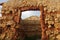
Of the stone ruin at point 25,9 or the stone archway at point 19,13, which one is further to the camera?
the stone archway at point 19,13

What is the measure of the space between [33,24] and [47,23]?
131 inches

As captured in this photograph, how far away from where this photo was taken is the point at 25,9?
16.5 meters

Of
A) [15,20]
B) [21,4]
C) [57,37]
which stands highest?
[21,4]

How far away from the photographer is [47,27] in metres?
15.9

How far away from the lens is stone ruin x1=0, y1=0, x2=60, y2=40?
1561cm

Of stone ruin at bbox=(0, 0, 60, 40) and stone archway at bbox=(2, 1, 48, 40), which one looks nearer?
stone ruin at bbox=(0, 0, 60, 40)

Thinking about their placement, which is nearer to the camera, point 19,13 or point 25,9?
point 25,9

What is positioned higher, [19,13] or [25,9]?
[25,9]

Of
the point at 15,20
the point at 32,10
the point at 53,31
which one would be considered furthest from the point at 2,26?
the point at 53,31

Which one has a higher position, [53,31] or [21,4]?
[21,4]

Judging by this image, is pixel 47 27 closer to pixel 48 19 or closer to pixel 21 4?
pixel 48 19

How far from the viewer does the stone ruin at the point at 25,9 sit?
1561 centimetres

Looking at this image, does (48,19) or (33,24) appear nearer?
(48,19)

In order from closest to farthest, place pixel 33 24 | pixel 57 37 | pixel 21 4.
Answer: pixel 57 37 → pixel 21 4 → pixel 33 24
